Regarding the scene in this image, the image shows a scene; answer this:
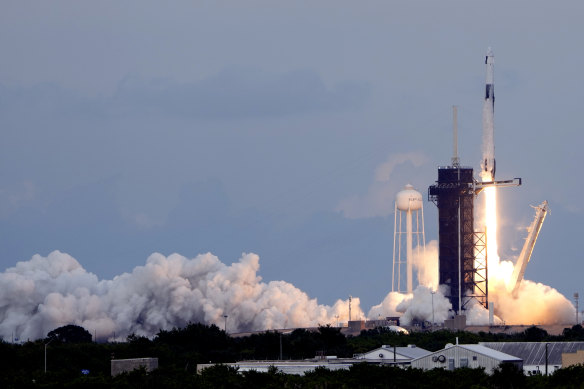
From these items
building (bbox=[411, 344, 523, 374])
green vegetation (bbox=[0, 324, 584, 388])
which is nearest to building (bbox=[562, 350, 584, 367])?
building (bbox=[411, 344, 523, 374])

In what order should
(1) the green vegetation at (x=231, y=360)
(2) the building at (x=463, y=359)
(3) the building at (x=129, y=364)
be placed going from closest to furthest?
(1) the green vegetation at (x=231, y=360)
(2) the building at (x=463, y=359)
(3) the building at (x=129, y=364)

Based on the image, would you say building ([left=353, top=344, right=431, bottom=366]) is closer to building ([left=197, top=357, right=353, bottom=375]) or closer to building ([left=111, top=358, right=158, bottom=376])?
building ([left=197, top=357, right=353, bottom=375])

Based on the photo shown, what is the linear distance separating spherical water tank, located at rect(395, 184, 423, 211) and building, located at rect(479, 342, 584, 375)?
198ft

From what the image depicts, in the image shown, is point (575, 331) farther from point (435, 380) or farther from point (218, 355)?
point (435, 380)

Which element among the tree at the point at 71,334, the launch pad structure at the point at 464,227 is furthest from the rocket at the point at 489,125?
the tree at the point at 71,334

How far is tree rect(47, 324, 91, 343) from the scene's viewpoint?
15062 centimetres

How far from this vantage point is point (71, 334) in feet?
499

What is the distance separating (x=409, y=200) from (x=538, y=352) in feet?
211

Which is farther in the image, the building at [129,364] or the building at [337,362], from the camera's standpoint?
the building at [129,364]

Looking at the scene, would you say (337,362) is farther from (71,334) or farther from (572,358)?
(71,334)

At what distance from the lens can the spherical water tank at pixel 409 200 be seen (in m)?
170

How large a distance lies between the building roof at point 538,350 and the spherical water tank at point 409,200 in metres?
61.1

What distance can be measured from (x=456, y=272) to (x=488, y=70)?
74.1ft

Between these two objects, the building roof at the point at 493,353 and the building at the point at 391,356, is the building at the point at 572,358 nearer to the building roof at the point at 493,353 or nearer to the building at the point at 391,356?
the building roof at the point at 493,353
